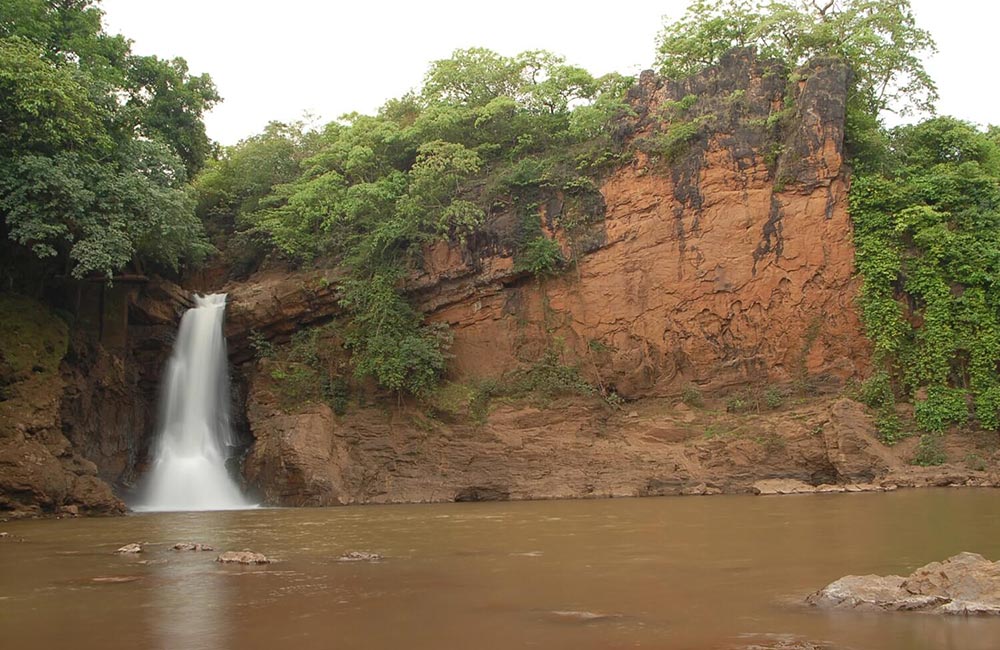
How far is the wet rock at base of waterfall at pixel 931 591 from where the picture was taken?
588 centimetres

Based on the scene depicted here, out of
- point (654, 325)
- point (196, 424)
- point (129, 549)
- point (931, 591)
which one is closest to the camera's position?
point (931, 591)

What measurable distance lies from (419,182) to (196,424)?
9.47 m

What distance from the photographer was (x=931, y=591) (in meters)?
6.14

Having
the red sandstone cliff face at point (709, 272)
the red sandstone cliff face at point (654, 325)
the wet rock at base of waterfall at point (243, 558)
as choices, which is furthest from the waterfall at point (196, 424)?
the wet rock at base of waterfall at point (243, 558)

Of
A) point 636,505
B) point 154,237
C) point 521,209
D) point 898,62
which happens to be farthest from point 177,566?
point 898,62

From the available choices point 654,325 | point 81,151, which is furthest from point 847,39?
point 81,151

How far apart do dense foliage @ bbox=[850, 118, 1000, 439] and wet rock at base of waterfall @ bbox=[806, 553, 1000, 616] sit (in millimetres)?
16320

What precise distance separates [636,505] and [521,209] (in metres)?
11.9

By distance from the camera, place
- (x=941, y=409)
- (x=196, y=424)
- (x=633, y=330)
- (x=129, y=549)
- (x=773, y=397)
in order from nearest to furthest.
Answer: (x=129, y=549)
(x=941, y=409)
(x=773, y=397)
(x=196, y=424)
(x=633, y=330)

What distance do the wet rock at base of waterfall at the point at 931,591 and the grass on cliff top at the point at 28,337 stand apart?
62.8 feet

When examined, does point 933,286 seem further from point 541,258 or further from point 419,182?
point 419,182

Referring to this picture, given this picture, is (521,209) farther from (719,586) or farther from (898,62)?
(719,586)

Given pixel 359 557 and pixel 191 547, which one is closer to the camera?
pixel 359 557

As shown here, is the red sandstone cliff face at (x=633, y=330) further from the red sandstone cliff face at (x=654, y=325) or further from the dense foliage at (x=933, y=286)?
the dense foliage at (x=933, y=286)
